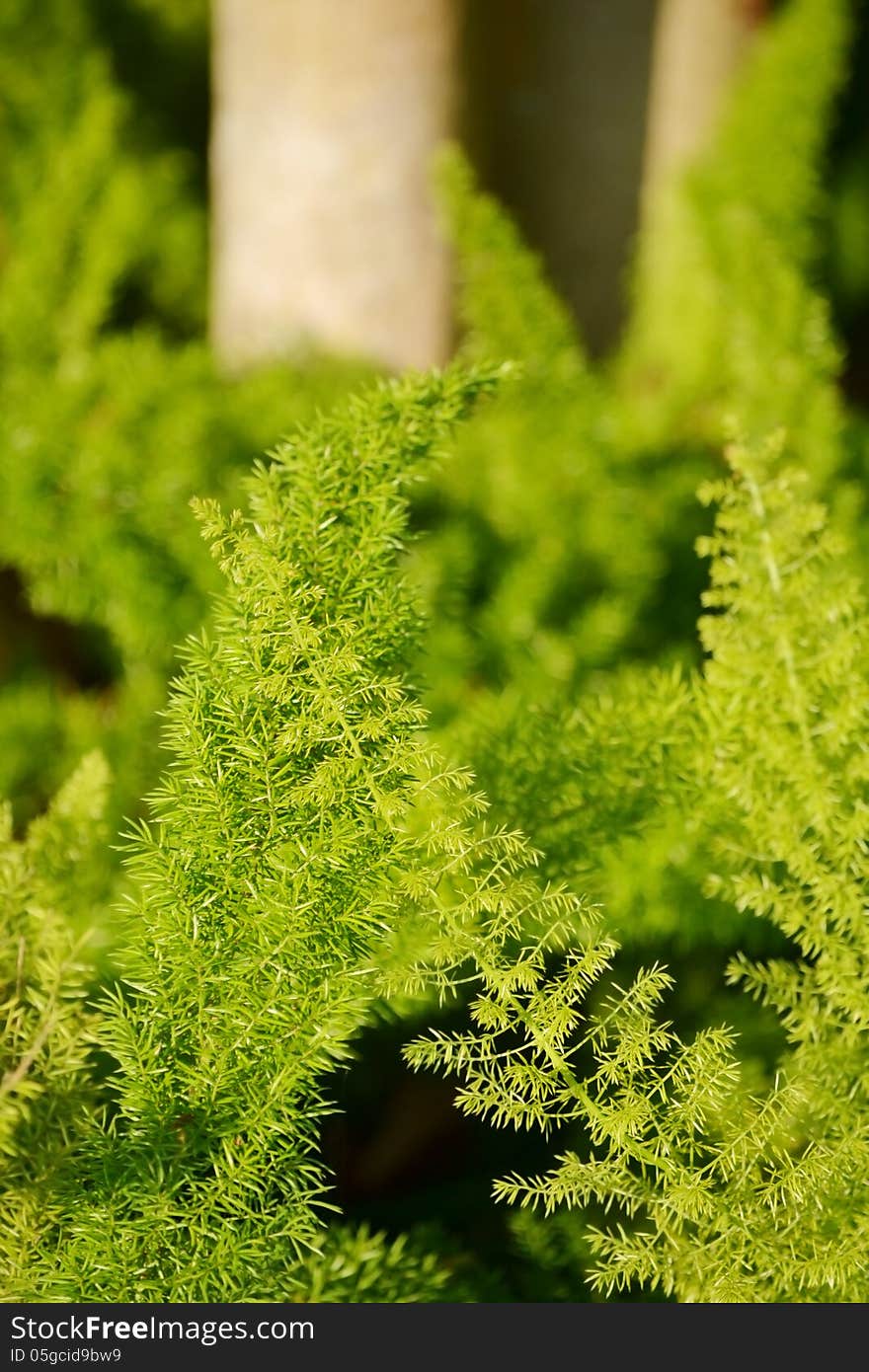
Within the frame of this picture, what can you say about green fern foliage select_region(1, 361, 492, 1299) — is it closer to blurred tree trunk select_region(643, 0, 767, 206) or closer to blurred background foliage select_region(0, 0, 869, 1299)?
blurred background foliage select_region(0, 0, 869, 1299)

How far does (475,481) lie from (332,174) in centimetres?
22

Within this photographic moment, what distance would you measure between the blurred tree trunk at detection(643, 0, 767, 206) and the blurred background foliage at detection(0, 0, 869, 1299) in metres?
0.02

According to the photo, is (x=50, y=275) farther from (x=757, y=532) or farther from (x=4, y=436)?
(x=757, y=532)

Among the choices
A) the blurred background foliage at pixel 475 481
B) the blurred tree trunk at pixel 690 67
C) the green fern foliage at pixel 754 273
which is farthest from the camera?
the blurred tree trunk at pixel 690 67

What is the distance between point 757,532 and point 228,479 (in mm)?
295

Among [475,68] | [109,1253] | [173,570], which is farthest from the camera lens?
[475,68]

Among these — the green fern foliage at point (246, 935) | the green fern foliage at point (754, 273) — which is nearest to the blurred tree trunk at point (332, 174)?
the green fern foliage at point (754, 273)

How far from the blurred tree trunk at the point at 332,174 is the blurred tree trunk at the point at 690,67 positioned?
240 millimetres

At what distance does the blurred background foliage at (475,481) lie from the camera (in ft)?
1.14

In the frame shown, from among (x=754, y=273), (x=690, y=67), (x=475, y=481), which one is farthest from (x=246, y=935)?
(x=690, y=67)

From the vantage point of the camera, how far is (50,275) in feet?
2.17

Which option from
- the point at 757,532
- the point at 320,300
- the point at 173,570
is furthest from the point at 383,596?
the point at 320,300

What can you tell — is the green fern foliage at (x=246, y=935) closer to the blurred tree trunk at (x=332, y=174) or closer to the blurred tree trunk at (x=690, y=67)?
the blurred tree trunk at (x=332, y=174)

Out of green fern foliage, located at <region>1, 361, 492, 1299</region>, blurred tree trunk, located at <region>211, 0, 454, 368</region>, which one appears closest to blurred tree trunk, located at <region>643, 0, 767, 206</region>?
blurred tree trunk, located at <region>211, 0, 454, 368</region>
